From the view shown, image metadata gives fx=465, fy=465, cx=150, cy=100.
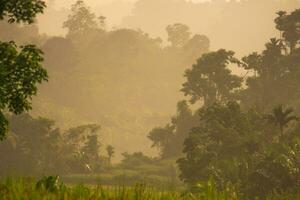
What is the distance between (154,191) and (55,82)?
78.9 m

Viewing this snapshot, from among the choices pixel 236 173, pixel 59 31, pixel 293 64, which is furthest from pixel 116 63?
pixel 59 31

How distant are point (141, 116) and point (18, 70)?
7527 centimetres

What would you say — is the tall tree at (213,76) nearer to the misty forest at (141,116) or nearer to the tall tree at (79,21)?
the misty forest at (141,116)

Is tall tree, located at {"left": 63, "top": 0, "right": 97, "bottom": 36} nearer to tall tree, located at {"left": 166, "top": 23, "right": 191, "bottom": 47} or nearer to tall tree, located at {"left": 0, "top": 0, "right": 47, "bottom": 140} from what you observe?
tall tree, located at {"left": 166, "top": 23, "right": 191, "bottom": 47}

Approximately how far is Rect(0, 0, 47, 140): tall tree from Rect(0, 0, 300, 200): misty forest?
0.09 ft

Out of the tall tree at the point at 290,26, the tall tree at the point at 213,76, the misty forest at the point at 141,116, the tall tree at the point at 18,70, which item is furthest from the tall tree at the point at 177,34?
the tall tree at the point at 18,70

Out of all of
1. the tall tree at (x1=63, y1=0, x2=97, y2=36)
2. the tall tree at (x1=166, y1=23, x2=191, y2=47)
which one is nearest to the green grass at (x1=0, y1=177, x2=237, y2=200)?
the tall tree at (x1=63, y1=0, x2=97, y2=36)

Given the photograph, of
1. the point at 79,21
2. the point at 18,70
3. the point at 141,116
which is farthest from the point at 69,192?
the point at 79,21

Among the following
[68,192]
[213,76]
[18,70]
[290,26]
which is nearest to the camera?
[68,192]

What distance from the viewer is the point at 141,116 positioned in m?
86.8

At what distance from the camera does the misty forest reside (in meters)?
11.6

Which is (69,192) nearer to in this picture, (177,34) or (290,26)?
(290,26)

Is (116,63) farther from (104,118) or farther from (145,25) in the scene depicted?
(145,25)

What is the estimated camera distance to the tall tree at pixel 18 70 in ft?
37.1
